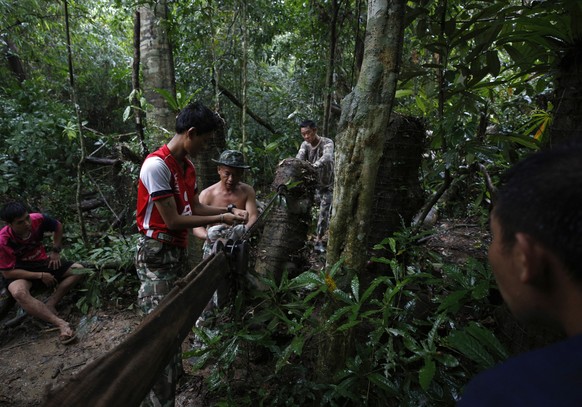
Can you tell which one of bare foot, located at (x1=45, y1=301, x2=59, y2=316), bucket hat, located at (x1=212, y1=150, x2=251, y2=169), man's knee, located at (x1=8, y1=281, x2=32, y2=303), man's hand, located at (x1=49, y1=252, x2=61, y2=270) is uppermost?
bucket hat, located at (x1=212, y1=150, x2=251, y2=169)

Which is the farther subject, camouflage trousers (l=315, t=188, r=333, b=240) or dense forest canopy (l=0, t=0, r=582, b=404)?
camouflage trousers (l=315, t=188, r=333, b=240)

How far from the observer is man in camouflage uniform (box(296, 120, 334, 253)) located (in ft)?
18.5

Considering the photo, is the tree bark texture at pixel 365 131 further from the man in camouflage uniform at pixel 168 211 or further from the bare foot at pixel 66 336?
the bare foot at pixel 66 336

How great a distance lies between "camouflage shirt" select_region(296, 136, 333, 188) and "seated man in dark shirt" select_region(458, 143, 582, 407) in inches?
187

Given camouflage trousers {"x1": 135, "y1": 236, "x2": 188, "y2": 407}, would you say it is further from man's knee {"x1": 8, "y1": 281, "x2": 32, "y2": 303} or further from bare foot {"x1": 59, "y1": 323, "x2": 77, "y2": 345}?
man's knee {"x1": 8, "y1": 281, "x2": 32, "y2": 303}

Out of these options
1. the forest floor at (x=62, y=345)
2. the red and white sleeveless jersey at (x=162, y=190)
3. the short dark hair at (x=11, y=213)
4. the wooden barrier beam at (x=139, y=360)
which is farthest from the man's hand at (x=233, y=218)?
the short dark hair at (x=11, y=213)

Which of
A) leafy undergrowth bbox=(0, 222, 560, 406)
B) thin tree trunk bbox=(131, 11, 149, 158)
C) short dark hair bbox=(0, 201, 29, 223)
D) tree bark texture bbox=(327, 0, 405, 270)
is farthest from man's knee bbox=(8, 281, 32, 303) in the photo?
tree bark texture bbox=(327, 0, 405, 270)

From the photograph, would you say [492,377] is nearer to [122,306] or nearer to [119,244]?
[122,306]

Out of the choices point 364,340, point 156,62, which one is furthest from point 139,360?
point 156,62

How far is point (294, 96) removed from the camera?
7.66 m

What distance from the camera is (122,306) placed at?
15.0 ft

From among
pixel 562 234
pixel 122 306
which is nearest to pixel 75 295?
pixel 122 306

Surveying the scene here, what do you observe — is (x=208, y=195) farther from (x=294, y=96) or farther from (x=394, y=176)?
(x=294, y=96)

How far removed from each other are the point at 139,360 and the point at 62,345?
384cm
